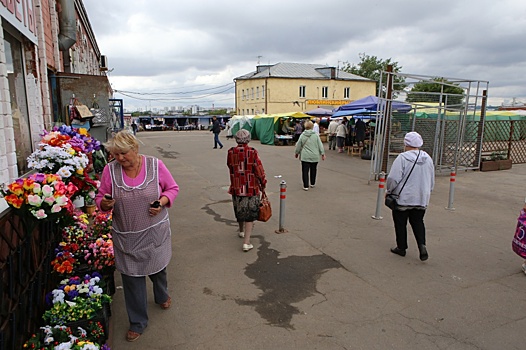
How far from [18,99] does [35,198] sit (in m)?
2.51

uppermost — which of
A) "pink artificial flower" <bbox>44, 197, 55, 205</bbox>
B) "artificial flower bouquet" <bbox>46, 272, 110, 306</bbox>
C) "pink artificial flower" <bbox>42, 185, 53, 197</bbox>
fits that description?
"pink artificial flower" <bbox>42, 185, 53, 197</bbox>

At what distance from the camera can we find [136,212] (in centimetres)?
300

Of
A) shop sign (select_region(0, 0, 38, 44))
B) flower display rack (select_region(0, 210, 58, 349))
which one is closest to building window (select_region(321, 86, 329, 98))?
shop sign (select_region(0, 0, 38, 44))

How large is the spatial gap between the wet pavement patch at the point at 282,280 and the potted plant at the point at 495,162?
35.3ft

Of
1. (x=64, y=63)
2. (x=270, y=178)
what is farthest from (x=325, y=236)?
(x=64, y=63)

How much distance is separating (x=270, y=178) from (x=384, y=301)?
759 cm

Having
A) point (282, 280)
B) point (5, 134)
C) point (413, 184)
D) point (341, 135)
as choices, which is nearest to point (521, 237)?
point (413, 184)

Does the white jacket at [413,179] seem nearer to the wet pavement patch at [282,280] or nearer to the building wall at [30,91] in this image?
the wet pavement patch at [282,280]

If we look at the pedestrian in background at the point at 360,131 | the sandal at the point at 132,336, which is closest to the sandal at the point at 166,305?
the sandal at the point at 132,336

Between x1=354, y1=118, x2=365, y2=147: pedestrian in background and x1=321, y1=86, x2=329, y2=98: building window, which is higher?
x1=321, y1=86, x2=329, y2=98: building window

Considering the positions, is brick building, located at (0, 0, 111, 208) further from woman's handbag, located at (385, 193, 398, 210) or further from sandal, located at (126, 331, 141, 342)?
woman's handbag, located at (385, 193, 398, 210)

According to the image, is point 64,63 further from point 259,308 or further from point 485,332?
point 485,332

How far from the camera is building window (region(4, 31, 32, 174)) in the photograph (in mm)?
3928

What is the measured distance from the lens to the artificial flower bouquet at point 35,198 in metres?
2.41
